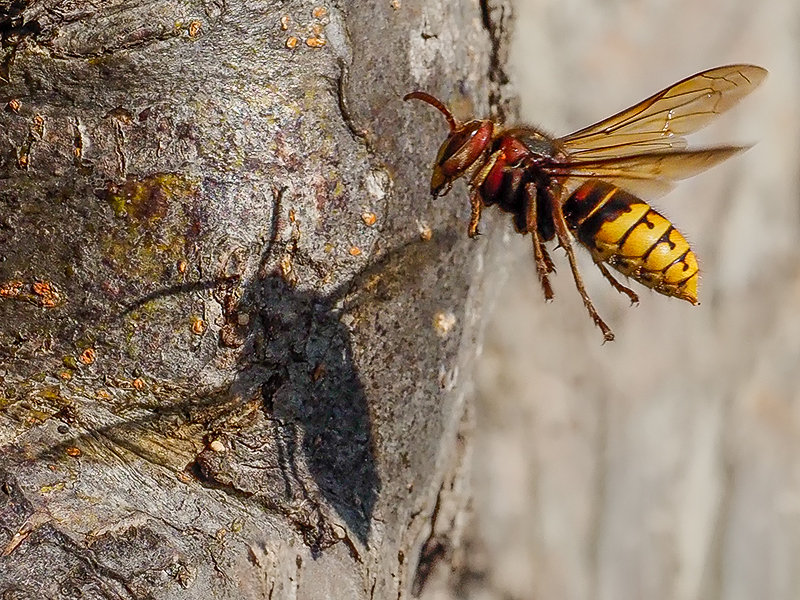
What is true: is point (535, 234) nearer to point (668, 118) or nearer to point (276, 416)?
point (668, 118)

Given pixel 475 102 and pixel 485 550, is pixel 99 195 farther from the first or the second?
pixel 485 550

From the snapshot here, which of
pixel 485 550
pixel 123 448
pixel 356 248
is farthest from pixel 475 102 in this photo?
pixel 485 550

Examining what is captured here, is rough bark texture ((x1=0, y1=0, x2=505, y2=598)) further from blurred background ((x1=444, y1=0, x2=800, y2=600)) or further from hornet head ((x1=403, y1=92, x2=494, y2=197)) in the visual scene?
blurred background ((x1=444, y1=0, x2=800, y2=600))

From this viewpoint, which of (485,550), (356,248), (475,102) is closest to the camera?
(356,248)

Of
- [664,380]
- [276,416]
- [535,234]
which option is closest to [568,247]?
[535,234]

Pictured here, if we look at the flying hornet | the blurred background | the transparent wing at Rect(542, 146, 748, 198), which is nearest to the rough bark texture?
the flying hornet

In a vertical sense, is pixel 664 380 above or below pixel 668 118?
above

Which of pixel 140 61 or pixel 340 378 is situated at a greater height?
pixel 140 61
